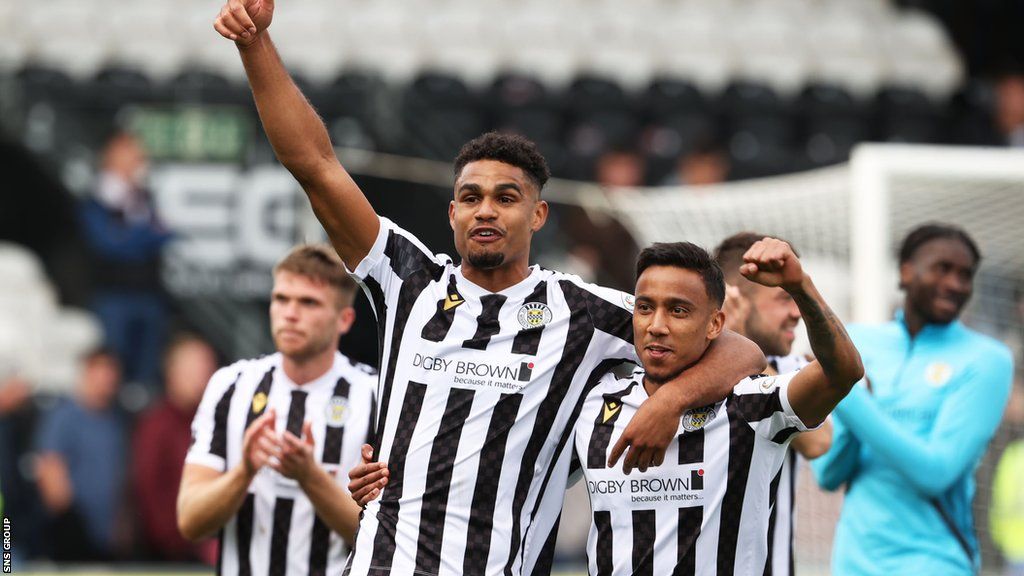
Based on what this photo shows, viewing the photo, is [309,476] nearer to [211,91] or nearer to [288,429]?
[288,429]

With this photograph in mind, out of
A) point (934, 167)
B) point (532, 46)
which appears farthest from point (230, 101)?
point (934, 167)

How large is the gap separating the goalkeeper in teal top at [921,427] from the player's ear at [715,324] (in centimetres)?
96

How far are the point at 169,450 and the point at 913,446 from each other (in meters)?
7.01

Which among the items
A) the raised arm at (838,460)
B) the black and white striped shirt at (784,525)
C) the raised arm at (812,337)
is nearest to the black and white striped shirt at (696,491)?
the raised arm at (812,337)

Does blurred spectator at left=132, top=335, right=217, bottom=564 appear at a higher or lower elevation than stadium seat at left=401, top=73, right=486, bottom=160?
lower

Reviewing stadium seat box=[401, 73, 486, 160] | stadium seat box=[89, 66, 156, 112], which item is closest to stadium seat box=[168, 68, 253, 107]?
stadium seat box=[89, 66, 156, 112]

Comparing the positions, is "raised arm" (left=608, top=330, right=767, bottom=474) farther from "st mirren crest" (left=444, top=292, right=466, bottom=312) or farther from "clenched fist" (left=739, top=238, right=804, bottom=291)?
"st mirren crest" (left=444, top=292, right=466, bottom=312)

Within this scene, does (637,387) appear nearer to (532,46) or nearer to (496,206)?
(496,206)

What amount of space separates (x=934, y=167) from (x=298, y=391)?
3.63 m

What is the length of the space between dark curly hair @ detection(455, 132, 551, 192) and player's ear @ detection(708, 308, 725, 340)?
61 cm

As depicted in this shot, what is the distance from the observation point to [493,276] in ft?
12.4

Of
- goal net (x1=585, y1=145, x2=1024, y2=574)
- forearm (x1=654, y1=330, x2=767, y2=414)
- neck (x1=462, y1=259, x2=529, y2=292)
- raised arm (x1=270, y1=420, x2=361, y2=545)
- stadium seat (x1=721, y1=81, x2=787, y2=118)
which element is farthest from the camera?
stadium seat (x1=721, y1=81, x2=787, y2=118)

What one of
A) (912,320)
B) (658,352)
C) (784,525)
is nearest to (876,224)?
(912,320)

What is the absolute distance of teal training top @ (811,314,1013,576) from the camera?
4594 mm
